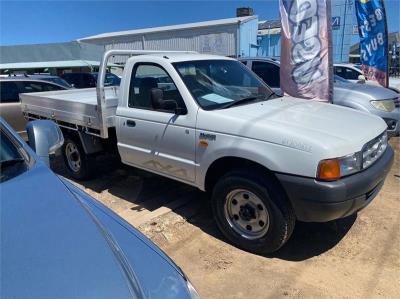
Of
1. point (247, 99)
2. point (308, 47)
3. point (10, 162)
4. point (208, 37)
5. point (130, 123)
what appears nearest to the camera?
point (10, 162)

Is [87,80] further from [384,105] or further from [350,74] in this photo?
[384,105]

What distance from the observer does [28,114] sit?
670 cm

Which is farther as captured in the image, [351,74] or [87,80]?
[87,80]

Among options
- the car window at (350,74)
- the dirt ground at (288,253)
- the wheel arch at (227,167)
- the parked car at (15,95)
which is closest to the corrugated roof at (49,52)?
the parked car at (15,95)

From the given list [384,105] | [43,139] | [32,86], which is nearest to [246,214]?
[43,139]

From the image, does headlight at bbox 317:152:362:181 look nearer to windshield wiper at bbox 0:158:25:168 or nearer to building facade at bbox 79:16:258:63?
windshield wiper at bbox 0:158:25:168

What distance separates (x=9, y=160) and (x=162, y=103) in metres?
1.95

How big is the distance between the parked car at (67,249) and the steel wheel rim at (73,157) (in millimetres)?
3609

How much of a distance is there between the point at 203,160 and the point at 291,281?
141 centimetres

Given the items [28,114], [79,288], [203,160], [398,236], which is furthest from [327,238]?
[28,114]

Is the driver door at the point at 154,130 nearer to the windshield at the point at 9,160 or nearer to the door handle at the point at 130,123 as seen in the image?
the door handle at the point at 130,123

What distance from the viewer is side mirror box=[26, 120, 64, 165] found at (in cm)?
282

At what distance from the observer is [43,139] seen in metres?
2.86

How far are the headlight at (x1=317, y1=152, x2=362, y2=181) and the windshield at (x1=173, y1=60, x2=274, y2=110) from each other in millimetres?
1335
